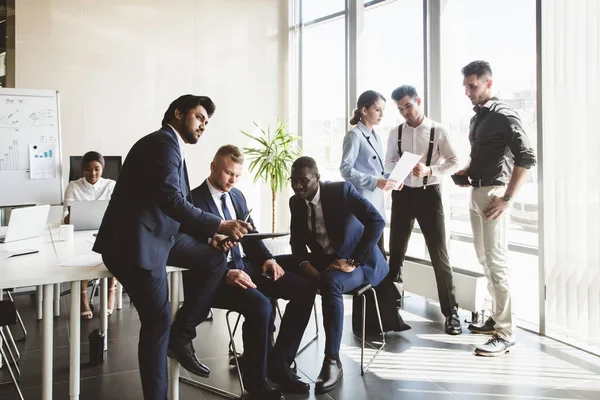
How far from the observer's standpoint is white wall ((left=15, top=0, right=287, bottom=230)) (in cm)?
561

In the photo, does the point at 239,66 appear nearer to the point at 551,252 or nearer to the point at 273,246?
the point at 273,246

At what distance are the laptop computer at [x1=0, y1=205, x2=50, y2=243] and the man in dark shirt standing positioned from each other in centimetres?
293

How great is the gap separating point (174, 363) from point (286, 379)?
649 mm

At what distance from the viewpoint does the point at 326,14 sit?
254 inches

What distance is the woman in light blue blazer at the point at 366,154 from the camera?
3828 millimetres

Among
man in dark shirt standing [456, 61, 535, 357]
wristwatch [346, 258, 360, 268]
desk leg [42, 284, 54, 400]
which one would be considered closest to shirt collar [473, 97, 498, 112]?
man in dark shirt standing [456, 61, 535, 357]

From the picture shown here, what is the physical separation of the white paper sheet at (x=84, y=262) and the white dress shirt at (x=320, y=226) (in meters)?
1.29

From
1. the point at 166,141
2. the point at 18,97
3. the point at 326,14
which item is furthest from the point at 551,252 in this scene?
the point at 18,97

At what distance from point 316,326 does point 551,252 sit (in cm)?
182

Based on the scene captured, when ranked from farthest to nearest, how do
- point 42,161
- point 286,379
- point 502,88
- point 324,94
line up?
point 324,94 < point 42,161 < point 502,88 < point 286,379

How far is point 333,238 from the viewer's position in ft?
10.5

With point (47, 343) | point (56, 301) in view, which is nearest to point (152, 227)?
point (47, 343)

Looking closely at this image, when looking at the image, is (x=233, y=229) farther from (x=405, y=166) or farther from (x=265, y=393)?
(x=405, y=166)

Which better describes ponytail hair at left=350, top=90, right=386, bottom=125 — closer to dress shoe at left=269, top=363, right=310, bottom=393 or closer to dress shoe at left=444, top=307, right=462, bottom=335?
dress shoe at left=444, top=307, right=462, bottom=335
